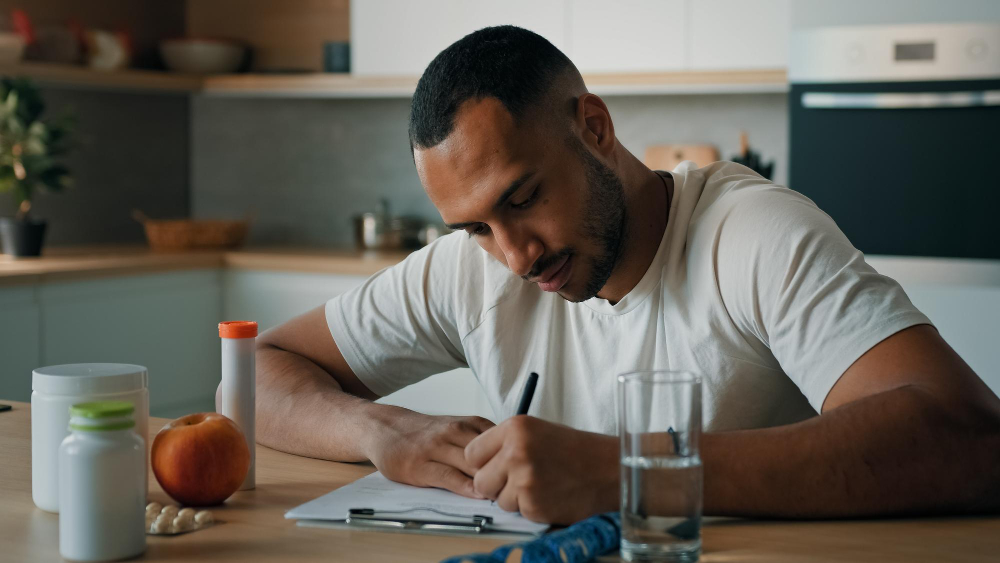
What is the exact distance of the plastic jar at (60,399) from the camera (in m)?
1.12

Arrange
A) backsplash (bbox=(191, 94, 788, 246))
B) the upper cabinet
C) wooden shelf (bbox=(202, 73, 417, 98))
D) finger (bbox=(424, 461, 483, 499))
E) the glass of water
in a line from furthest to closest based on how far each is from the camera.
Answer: backsplash (bbox=(191, 94, 788, 246)), wooden shelf (bbox=(202, 73, 417, 98)), the upper cabinet, finger (bbox=(424, 461, 483, 499)), the glass of water

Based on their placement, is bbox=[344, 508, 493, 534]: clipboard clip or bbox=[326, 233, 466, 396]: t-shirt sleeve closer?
bbox=[344, 508, 493, 534]: clipboard clip

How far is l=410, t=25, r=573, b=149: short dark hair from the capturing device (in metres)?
1.36

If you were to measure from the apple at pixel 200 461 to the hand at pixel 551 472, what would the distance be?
273 millimetres

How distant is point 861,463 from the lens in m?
1.10

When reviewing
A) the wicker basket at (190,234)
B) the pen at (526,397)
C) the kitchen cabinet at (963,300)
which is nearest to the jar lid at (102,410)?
the pen at (526,397)

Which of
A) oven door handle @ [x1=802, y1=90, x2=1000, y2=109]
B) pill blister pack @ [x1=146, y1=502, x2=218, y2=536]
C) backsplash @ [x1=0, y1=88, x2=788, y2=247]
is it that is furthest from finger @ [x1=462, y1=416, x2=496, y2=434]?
backsplash @ [x1=0, y1=88, x2=788, y2=247]

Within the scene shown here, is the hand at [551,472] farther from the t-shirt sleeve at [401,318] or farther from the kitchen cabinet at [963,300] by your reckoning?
the kitchen cabinet at [963,300]

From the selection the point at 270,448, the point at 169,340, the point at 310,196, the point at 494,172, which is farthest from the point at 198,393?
the point at 494,172

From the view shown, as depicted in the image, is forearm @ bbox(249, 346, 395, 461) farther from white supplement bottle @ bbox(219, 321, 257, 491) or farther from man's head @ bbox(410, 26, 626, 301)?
man's head @ bbox(410, 26, 626, 301)

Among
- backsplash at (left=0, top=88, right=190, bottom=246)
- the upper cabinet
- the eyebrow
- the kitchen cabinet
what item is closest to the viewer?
the eyebrow

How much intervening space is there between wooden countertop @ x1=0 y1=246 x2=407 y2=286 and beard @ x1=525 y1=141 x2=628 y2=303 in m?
2.02

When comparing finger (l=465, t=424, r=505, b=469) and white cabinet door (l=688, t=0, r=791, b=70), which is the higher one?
white cabinet door (l=688, t=0, r=791, b=70)

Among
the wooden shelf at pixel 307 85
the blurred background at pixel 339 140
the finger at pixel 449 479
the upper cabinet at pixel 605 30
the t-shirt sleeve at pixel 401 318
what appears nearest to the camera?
the finger at pixel 449 479
